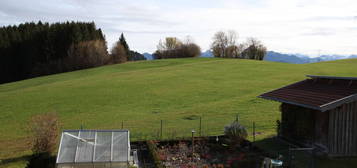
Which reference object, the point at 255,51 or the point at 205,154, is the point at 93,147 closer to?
the point at 205,154

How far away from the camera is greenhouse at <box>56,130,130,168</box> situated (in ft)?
39.8

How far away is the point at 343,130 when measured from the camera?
14.6 meters

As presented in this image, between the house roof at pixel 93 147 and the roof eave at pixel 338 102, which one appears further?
the roof eave at pixel 338 102

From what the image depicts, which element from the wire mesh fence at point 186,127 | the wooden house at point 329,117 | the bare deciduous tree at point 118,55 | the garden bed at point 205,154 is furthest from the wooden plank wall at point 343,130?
the bare deciduous tree at point 118,55

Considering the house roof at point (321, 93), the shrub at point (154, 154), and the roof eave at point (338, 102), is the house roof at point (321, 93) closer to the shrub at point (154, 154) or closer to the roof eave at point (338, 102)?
the roof eave at point (338, 102)

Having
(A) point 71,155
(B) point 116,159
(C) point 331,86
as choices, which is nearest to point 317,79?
(C) point 331,86

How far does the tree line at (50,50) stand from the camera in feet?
249

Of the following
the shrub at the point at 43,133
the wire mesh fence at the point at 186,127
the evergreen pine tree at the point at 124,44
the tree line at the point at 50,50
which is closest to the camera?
the shrub at the point at 43,133

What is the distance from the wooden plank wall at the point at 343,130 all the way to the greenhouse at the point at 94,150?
980cm

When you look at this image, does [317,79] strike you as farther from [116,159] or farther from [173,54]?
[173,54]

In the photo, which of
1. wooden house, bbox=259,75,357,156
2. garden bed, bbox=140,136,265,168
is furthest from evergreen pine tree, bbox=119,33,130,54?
wooden house, bbox=259,75,357,156

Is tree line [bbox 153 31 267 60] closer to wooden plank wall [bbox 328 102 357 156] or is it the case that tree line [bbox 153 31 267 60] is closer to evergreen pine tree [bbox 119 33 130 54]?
evergreen pine tree [bbox 119 33 130 54]

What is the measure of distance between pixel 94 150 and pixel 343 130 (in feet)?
38.8

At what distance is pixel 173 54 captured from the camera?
102562 mm
